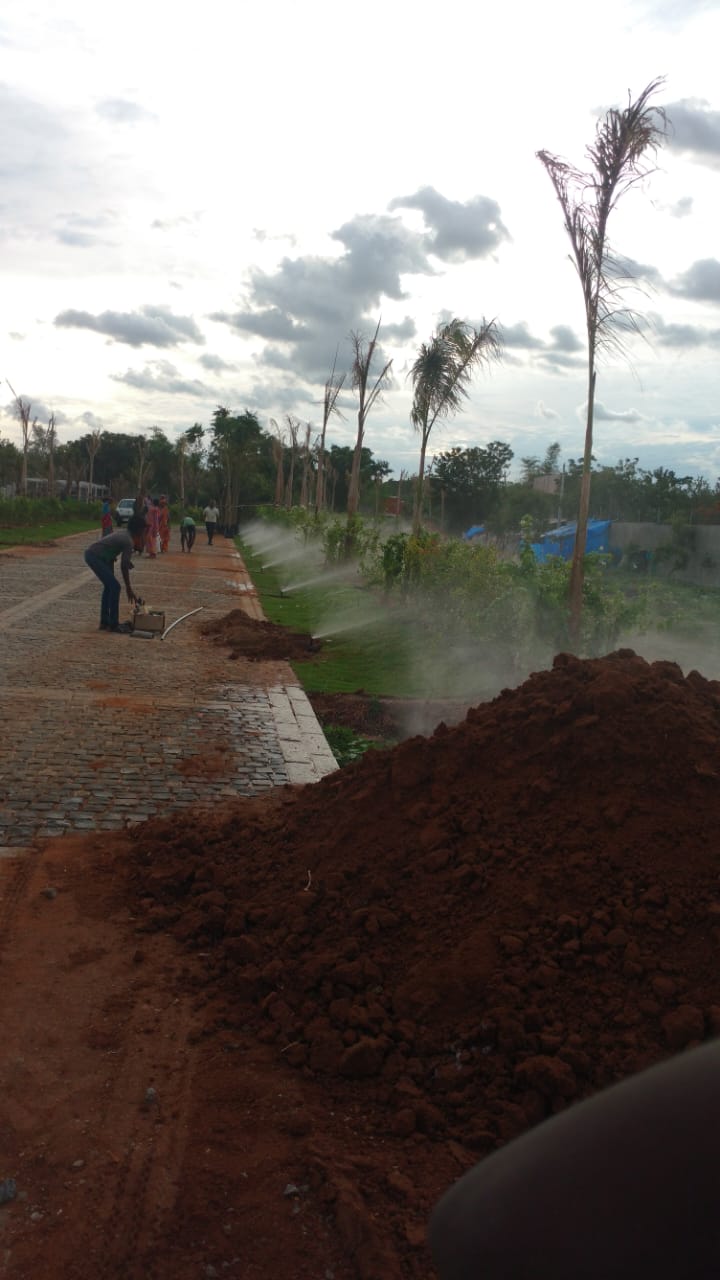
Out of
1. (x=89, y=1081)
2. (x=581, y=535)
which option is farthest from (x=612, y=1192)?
(x=581, y=535)

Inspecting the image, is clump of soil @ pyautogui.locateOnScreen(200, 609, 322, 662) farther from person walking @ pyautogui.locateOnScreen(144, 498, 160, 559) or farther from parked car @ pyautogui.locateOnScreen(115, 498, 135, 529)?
parked car @ pyautogui.locateOnScreen(115, 498, 135, 529)

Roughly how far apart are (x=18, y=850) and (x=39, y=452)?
8999 cm

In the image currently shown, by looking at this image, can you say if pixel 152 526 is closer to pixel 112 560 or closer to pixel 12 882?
pixel 112 560

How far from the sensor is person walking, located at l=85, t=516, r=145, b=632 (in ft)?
43.4

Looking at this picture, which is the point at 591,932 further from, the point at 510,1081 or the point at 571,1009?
the point at 510,1081

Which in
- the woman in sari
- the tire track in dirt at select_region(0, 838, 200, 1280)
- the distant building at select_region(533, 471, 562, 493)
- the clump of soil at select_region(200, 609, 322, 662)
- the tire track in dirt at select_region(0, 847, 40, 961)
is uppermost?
the distant building at select_region(533, 471, 562, 493)

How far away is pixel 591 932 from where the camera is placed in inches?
147

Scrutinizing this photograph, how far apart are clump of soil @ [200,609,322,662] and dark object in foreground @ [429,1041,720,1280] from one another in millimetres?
11386

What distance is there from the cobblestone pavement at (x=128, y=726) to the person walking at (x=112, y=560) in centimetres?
32

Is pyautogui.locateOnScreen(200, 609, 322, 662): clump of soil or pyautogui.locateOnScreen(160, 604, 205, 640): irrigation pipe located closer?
pyautogui.locateOnScreen(200, 609, 322, 662): clump of soil

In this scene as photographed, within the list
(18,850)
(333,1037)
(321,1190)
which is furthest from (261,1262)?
(18,850)

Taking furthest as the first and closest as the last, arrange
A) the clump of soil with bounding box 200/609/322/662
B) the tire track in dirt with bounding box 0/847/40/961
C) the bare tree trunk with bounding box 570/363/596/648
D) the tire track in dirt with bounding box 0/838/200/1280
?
1. the clump of soil with bounding box 200/609/322/662
2. the bare tree trunk with bounding box 570/363/596/648
3. the tire track in dirt with bounding box 0/847/40/961
4. the tire track in dirt with bounding box 0/838/200/1280

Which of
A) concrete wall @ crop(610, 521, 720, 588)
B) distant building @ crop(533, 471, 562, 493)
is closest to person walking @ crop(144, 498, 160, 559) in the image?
concrete wall @ crop(610, 521, 720, 588)

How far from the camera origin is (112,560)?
1368 centimetres
